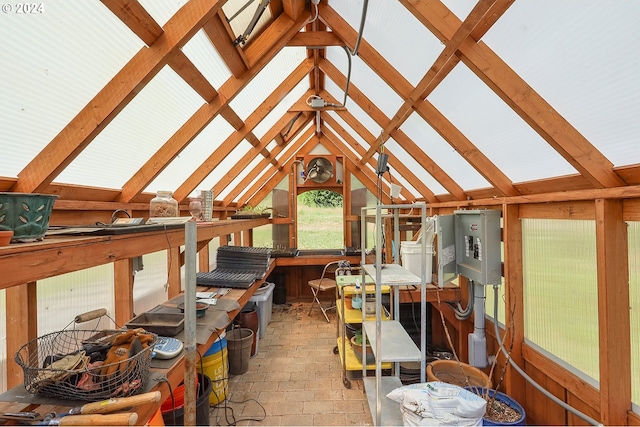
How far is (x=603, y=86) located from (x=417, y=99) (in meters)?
1.05

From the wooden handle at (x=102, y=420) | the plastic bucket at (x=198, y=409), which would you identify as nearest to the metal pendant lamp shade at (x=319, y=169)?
the plastic bucket at (x=198, y=409)

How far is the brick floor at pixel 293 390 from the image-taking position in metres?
2.31

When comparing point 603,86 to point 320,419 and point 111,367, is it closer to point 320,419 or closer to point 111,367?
point 111,367

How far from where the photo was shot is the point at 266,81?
8.44 feet

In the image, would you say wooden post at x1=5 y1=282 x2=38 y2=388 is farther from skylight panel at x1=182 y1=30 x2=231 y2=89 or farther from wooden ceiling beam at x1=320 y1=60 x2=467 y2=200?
wooden ceiling beam at x1=320 y1=60 x2=467 y2=200

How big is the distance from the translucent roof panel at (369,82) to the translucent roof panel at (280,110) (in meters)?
0.61

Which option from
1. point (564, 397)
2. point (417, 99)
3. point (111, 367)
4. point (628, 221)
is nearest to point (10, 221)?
point (111, 367)

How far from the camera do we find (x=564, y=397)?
175 cm

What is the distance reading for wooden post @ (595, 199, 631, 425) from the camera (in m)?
1.34

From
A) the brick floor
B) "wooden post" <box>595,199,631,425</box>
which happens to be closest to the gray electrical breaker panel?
"wooden post" <box>595,199,631,425</box>

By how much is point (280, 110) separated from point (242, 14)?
1.58 metres

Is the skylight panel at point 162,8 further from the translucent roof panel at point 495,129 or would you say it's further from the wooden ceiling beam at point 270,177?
the wooden ceiling beam at point 270,177

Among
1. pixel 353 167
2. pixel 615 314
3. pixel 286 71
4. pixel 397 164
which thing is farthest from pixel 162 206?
pixel 353 167

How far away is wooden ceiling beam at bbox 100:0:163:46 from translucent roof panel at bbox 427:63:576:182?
1.60 meters
